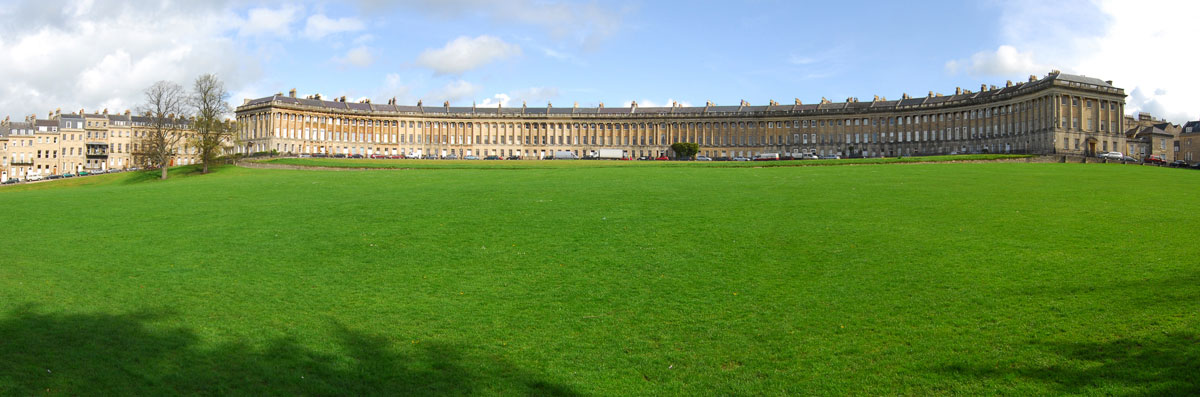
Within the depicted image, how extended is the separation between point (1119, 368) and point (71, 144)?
156 metres

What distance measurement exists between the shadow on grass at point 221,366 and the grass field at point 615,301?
5 cm

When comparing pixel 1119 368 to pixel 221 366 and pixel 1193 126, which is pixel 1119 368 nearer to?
pixel 221 366

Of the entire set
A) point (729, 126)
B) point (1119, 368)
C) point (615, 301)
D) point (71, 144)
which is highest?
point (729, 126)

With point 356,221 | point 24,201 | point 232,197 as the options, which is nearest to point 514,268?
point 356,221

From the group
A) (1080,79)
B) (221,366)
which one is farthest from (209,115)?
(1080,79)

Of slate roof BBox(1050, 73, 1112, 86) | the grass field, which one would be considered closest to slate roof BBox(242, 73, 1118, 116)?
slate roof BBox(1050, 73, 1112, 86)

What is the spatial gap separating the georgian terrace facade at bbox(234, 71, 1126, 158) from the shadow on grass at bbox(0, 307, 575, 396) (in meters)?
104

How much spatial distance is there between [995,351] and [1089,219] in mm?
14207

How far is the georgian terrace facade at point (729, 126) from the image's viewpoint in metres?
102

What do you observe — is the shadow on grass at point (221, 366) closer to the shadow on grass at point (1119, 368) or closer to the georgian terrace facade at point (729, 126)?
the shadow on grass at point (1119, 368)

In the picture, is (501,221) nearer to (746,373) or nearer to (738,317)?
(738,317)

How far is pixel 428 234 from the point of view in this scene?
21.3m

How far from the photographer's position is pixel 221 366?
11180 mm

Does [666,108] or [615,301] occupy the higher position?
[666,108]
